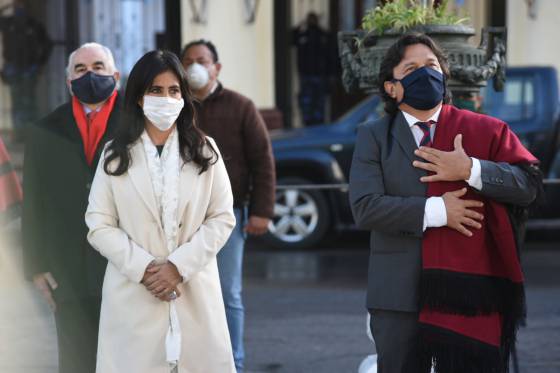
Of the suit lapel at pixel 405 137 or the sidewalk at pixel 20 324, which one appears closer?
the suit lapel at pixel 405 137

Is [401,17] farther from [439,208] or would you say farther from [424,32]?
[439,208]

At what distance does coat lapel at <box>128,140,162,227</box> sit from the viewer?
4438 millimetres

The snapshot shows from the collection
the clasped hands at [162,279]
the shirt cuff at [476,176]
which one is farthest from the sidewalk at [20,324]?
the shirt cuff at [476,176]

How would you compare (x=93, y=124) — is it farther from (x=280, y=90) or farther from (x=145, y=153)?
(x=280, y=90)

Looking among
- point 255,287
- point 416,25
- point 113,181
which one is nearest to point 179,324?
point 113,181

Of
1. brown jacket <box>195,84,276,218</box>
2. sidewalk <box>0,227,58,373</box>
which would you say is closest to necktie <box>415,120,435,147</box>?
sidewalk <box>0,227,58,373</box>

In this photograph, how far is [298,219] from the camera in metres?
11.4

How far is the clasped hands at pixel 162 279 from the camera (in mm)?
4375

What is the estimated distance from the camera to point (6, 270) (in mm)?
4461

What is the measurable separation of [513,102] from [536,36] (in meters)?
5.09

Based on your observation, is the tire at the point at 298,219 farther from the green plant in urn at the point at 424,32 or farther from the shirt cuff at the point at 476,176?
the shirt cuff at the point at 476,176

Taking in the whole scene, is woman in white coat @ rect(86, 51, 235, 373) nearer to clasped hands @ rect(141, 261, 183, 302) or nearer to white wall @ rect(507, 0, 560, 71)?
clasped hands @ rect(141, 261, 183, 302)

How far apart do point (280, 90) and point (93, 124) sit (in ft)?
38.0

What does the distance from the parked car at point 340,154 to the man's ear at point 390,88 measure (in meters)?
6.59
